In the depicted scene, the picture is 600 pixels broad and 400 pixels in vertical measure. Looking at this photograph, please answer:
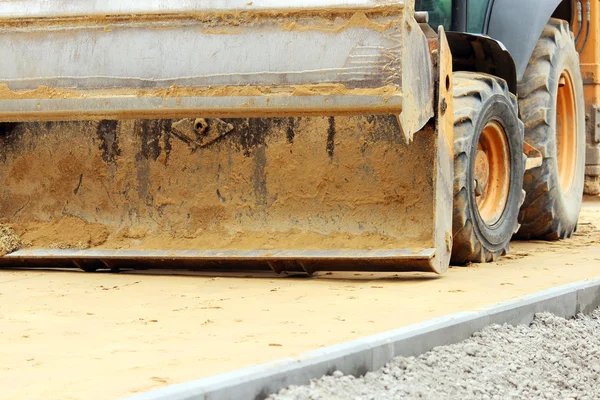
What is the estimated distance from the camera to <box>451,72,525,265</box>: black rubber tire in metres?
5.38

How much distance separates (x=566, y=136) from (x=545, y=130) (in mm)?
1002

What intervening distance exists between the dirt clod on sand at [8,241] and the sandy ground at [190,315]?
112 millimetres

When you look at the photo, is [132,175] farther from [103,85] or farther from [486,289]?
[486,289]

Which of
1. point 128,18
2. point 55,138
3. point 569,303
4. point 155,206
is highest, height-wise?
point 128,18

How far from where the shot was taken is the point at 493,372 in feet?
10.5

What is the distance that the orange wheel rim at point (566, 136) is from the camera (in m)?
7.64

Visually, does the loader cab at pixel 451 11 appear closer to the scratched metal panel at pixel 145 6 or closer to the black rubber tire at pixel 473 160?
the black rubber tire at pixel 473 160

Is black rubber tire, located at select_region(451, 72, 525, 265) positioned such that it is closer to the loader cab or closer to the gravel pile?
the loader cab

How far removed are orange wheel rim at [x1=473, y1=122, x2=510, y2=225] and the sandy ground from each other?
0.96 ft

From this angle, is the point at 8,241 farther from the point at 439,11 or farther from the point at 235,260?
the point at 439,11

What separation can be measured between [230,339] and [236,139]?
2110mm

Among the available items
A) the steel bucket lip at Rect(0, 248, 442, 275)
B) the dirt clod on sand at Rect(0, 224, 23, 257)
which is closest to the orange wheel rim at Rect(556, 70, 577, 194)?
the steel bucket lip at Rect(0, 248, 442, 275)

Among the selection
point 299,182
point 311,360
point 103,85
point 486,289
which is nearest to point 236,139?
point 299,182

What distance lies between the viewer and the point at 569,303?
168 inches
